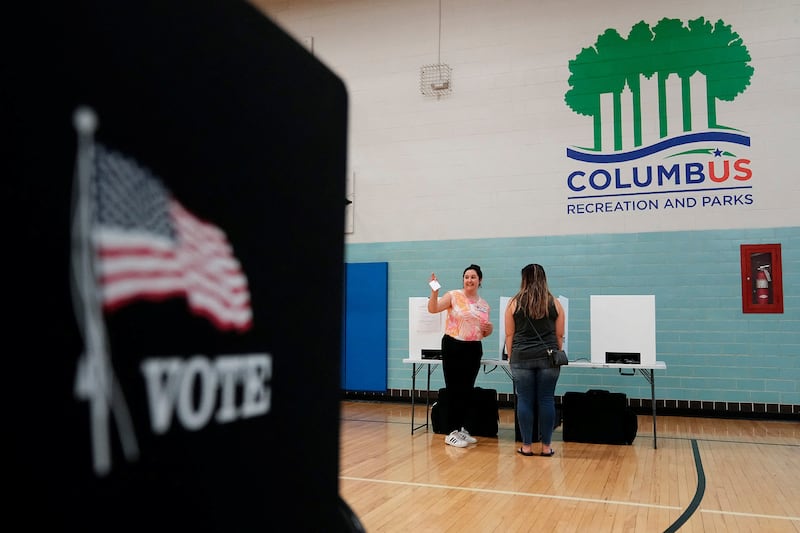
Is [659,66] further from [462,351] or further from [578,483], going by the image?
[578,483]

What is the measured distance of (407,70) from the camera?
25.3 feet

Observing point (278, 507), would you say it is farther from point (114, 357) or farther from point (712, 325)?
point (712, 325)

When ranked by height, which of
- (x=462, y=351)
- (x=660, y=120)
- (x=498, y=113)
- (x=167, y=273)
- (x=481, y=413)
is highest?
(x=498, y=113)

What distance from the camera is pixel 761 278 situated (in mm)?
6293

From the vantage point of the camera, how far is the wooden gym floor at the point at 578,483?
298 cm

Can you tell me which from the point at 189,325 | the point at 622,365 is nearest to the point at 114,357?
the point at 189,325

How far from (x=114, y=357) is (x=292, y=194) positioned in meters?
0.17

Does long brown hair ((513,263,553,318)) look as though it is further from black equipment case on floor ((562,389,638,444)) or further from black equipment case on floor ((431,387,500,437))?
black equipment case on floor ((431,387,500,437))

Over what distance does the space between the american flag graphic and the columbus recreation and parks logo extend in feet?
22.7

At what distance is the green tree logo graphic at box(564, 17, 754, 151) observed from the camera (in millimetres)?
6602

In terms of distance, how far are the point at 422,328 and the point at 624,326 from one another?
1.75 metres

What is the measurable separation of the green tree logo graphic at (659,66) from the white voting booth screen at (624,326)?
2.23 metres

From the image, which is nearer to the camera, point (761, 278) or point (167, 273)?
point (167, 273)

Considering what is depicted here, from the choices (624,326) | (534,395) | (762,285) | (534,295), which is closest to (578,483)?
(534,395)
